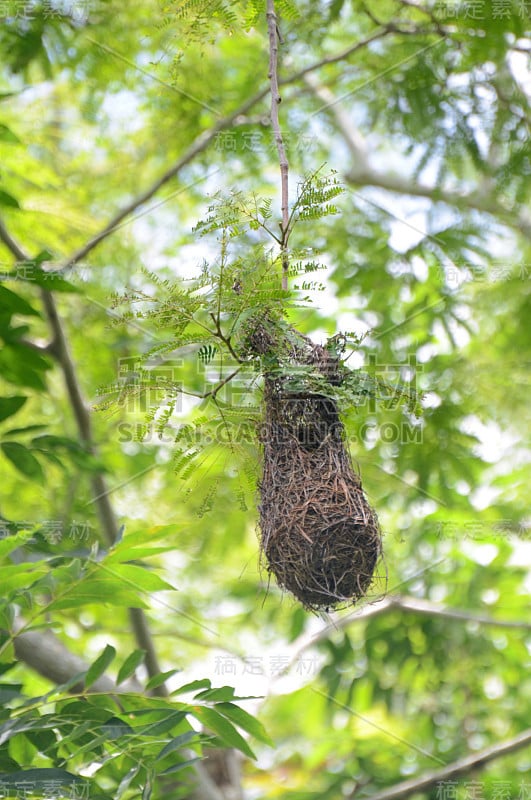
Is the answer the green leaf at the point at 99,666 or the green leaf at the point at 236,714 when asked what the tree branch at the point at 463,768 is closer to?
the green leaf at the point at 236,714

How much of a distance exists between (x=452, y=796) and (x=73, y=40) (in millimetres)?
3437

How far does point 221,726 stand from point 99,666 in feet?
1.10

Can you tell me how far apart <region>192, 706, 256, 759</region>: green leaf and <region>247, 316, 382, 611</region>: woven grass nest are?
0.35 metres

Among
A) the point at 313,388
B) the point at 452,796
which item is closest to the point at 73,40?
the point at 313,388

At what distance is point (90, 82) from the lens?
451 centimetres

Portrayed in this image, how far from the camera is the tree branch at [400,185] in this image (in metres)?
4.30

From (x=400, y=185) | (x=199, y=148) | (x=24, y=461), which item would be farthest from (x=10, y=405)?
(x=400, y=185)

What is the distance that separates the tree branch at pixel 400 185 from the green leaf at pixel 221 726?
2.85m

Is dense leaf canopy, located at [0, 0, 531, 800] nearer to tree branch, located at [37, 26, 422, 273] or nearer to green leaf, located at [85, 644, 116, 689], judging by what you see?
tree branch, located at [37, 26, 422, 273]

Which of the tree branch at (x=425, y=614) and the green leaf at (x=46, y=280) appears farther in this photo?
the tree branch at (x=425, y=614)

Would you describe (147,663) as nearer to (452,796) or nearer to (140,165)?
(452,796)

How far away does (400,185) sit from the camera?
4.68m

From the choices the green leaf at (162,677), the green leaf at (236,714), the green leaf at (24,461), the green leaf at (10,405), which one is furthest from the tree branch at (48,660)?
the green leaf at (236,714)

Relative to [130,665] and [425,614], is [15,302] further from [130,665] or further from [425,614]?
[425,614]
